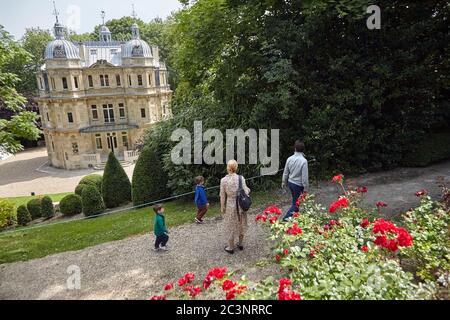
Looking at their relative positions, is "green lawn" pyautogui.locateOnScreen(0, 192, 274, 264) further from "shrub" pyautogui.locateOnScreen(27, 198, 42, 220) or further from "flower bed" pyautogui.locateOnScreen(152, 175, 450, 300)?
"shrub" pyautogui.locateOnScreen(27, 198, 42, 220)

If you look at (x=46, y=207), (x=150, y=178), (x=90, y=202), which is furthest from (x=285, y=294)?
(x=46, y=207)

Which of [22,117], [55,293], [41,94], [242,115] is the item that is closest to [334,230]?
[55,293]

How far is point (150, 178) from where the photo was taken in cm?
1320

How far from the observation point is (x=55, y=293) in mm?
6508

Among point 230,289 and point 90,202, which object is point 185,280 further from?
point 90,202

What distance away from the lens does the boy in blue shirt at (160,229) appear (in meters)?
7.48

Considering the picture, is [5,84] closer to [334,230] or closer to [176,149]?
[176,149]

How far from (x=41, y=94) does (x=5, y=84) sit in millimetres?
32451

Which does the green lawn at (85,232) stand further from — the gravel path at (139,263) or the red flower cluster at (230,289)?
the red flower cluster at (230,289)

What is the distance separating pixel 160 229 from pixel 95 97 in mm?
34593

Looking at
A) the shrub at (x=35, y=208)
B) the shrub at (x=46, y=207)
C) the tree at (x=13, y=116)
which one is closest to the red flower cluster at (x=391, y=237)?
the tree at (x=13, y=116)

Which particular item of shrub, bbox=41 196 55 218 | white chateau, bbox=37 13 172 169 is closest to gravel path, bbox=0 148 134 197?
white chateau, bbox=37 13 172 169

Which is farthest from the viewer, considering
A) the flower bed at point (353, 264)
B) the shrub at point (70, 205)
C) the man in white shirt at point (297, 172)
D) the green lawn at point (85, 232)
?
the shrub at point (70, 205)

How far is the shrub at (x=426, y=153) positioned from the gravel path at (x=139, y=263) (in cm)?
229
